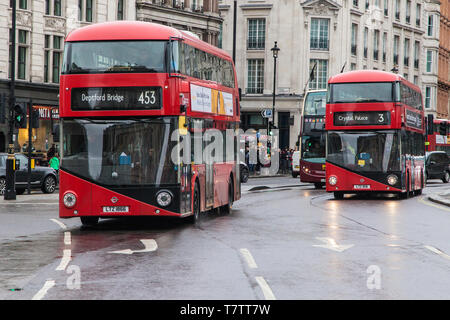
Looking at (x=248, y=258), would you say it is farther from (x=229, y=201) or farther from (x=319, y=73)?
(x=319, y=73)

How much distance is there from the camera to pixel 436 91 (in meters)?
95.4

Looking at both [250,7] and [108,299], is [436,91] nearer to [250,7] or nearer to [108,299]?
[250,7]

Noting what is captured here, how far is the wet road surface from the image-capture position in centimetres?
1030

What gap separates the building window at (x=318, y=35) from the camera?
7362 centimetres

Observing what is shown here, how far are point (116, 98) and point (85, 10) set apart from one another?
36.5 m

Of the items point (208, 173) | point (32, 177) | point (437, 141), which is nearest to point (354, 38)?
point (437, 141)

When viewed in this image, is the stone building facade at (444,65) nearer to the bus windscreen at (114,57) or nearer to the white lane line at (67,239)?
the bus windscreen at (114,57)

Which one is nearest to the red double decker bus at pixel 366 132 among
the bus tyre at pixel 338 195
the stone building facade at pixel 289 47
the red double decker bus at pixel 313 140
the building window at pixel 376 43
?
the bus tyre at pixel 338 195

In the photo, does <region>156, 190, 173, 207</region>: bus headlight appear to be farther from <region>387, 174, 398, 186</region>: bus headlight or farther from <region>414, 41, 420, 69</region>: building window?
<region>414, 41, 420, 69</region>: building window

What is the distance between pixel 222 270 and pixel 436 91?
86364mm

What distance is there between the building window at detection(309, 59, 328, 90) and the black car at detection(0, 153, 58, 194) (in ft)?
134

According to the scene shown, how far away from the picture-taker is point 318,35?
73.8 metres

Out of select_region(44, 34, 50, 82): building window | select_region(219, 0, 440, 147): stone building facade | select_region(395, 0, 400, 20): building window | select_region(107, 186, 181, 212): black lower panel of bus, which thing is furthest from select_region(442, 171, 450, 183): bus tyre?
select_region(107, 186, 181, 212): black lower panel of bus

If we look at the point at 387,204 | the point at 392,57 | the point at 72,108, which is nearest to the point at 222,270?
the point at 72,108
